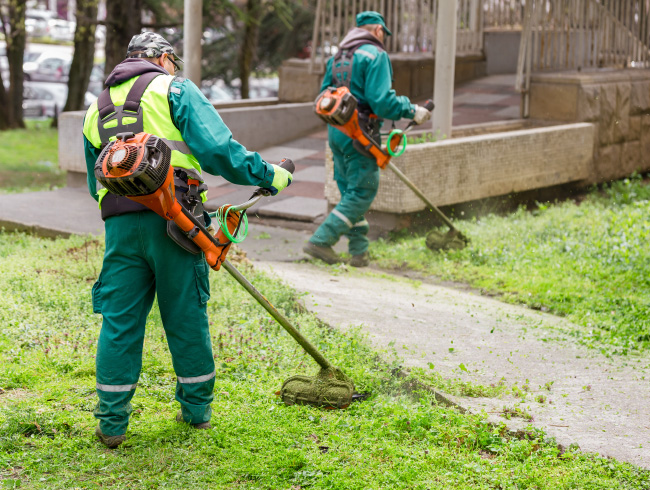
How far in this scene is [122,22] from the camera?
13.7 metres

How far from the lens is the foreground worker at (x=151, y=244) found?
3.69 metres

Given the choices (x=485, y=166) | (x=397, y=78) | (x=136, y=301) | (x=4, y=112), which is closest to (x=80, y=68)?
(x=4, y=112)

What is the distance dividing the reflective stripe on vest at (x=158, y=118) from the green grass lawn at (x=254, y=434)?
112 cm

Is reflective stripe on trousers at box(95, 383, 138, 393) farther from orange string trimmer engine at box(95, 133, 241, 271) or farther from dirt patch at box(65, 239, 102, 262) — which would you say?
dirt patch at box(65, 239, 102, 262)

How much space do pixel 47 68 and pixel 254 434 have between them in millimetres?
26250

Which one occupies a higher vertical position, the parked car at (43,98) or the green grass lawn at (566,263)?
the parked car at (43,98)

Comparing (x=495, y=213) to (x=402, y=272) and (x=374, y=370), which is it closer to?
(x=402, y=272)

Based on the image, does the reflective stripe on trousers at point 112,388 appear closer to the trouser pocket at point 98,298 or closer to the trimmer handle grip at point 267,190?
the trouser pocket at point 98,298

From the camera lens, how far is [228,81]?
20.9m

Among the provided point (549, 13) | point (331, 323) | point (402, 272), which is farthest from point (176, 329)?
point (549, 13)

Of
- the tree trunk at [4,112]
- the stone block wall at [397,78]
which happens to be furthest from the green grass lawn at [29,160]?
the stone block wall at [397,78]

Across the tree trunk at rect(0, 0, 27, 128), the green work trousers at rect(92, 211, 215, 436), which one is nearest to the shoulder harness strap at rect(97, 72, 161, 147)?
the green work trousers at rect(92, 211, 215, 436)

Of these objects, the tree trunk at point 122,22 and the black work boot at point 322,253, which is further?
the tree trunk at point 122,22

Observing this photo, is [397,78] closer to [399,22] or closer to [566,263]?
[399,22]
